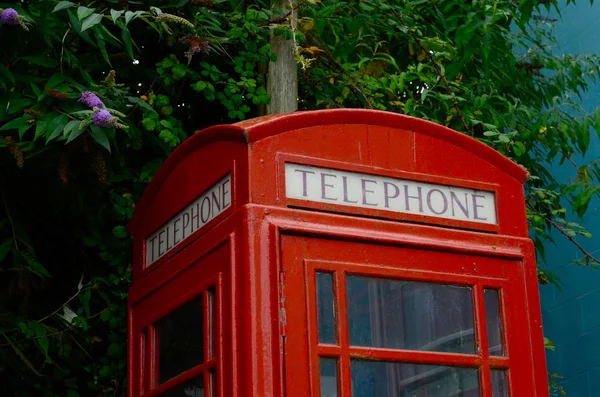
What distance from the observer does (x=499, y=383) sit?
329 cm

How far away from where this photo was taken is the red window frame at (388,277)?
2992 millimetres

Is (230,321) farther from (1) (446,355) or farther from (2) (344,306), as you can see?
(1) (446,355)

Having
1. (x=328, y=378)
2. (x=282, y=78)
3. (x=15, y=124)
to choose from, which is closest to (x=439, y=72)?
(x=282, y=78)

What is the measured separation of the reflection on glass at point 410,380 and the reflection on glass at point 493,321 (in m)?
0.14

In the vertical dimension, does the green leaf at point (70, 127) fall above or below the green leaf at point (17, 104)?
below

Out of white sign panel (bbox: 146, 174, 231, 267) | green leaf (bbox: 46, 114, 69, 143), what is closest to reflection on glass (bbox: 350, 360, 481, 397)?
white sign panel (bbox: 146, 174, 231, 267)

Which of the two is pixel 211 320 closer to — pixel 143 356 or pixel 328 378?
pixel 328 378

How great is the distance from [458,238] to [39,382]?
2015mm

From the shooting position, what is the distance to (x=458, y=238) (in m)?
→ 3.38

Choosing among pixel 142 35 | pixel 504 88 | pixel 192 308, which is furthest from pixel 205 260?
pixel 504 88

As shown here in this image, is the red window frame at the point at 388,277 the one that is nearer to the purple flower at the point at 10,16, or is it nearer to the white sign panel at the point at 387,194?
the white sign panel at the point at 387,194

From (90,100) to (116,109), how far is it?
1.17 feet

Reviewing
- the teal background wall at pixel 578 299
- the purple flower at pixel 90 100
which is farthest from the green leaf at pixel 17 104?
the teal background wall at pixel 578 299

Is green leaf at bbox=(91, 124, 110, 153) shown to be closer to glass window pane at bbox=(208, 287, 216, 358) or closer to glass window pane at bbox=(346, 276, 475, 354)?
glass window pane at bbox=(208, 287, 216, 358)
